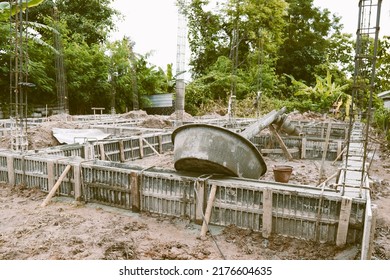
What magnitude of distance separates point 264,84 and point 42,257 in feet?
98.7

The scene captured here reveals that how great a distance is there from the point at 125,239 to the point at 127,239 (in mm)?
37

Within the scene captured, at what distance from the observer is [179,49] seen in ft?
77.0

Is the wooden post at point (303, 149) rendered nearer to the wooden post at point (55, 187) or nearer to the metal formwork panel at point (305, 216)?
the metal formwork panel at point (305, 216)

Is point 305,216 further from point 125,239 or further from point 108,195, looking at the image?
point 108,195

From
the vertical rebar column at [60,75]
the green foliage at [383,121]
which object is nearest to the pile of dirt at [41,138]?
the vertical rebar column at [60,75]

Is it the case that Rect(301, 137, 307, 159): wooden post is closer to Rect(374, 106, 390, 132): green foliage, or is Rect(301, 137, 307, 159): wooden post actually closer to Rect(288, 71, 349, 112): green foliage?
Rect(374, 106, 390, 132): green foliage

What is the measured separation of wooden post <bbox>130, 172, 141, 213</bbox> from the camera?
7.80 m

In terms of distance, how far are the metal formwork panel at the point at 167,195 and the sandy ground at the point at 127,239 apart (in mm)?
197

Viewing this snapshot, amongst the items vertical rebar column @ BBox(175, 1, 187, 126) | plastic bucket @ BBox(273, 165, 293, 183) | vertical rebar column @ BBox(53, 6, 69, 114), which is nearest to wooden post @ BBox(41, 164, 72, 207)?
plastic bucket @ BBox(273, 165, 293, 183)

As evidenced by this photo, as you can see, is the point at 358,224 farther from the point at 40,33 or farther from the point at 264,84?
the point at 40,33

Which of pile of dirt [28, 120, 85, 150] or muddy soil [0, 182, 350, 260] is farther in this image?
pile of dirt [28, 120, 85, 150]

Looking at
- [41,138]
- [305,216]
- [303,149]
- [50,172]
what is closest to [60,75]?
[41,138]

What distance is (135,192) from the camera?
786cm

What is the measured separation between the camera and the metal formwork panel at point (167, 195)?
24.3 ft
